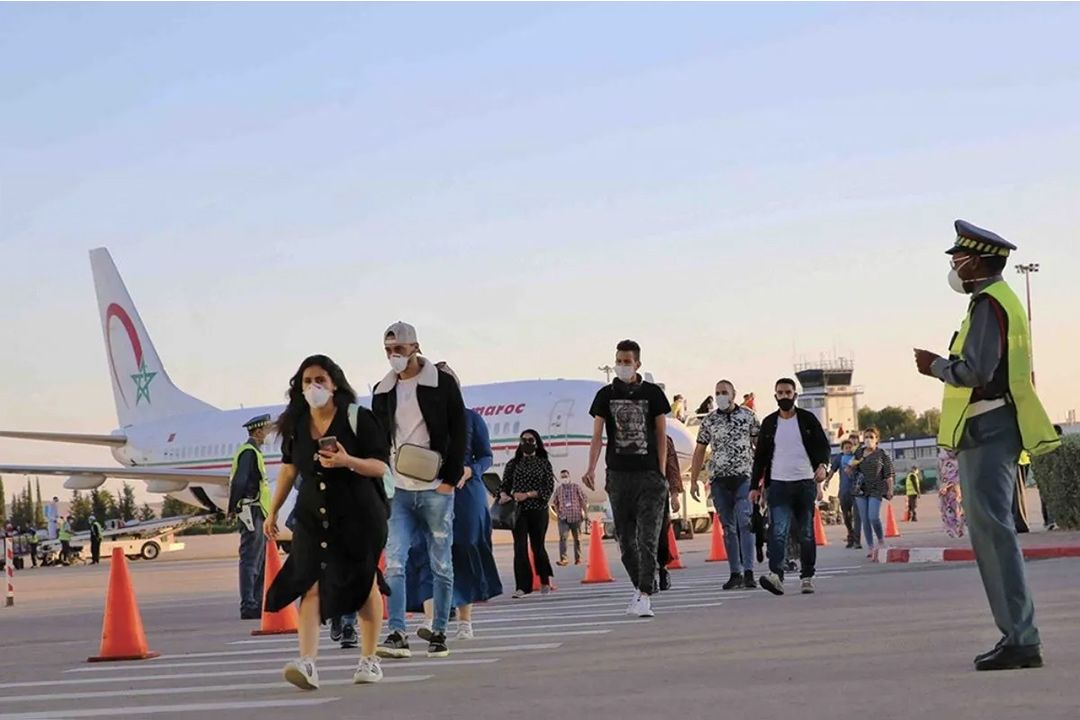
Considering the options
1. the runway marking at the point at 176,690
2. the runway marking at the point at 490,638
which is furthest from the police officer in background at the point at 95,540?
the runway marking at the point at 176,690

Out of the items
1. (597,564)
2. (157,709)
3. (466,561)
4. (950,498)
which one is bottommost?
(157,709)

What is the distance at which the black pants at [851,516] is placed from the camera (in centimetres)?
2335

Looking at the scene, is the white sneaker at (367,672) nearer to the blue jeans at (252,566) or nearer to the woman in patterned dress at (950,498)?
the blue jeans at (252,566)

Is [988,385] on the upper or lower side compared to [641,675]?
upper

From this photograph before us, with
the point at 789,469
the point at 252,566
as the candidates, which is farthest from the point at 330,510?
the point at 252,566

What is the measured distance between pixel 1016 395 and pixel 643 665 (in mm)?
2254

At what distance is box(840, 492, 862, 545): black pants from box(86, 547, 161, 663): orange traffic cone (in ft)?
42.1

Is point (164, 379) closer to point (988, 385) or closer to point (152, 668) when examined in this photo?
point (152, 668)

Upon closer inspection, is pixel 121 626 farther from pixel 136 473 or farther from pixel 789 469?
pixel 136 473

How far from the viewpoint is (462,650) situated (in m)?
10.7

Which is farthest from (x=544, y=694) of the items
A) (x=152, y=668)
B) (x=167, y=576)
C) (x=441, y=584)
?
(x=167, y=576)

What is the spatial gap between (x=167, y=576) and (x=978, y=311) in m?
22.5

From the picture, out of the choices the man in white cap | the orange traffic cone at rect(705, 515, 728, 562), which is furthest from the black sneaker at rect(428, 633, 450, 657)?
the orange traffic cone at rect(705, 515, 728, 562)

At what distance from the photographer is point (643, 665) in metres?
8.97
